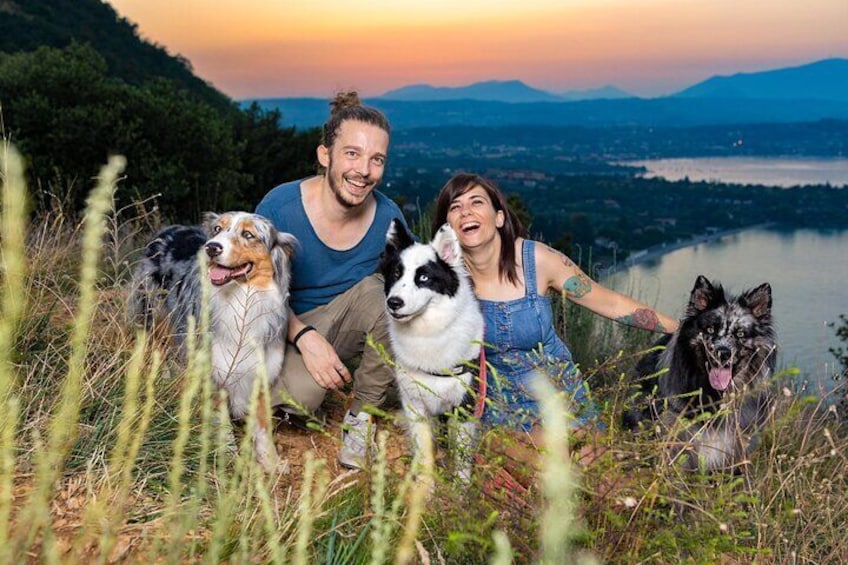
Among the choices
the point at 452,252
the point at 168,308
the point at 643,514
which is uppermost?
the point at 452,252

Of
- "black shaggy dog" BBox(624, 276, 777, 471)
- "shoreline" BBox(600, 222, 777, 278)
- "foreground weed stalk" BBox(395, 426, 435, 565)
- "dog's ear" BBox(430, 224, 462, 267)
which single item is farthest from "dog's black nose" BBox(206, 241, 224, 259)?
"shoreline" BBox(600, 222, 777, 278)

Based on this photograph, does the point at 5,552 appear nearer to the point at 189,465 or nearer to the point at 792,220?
the point at 189,465

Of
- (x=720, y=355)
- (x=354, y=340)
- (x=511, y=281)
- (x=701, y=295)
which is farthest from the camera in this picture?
(x=354, y=340)

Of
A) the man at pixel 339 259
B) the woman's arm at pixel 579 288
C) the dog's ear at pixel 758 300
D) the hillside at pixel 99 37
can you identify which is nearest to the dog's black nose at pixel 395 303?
the man at pixel 339 259

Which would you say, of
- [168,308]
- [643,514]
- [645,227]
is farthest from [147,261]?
[645,227]

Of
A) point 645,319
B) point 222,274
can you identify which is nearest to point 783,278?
point 645,319

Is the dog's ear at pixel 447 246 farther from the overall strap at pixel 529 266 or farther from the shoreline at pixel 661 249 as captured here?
the shoreline at pixel 661 249

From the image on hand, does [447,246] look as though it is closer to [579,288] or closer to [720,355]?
[579,288]
